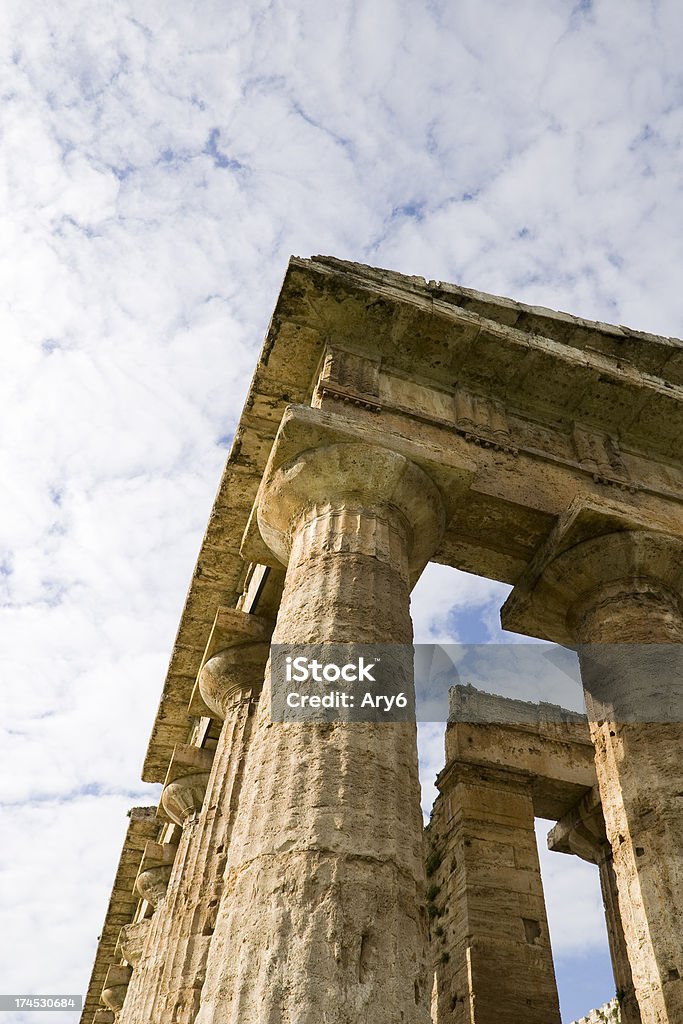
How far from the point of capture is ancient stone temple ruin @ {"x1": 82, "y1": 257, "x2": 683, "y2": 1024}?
449 cm

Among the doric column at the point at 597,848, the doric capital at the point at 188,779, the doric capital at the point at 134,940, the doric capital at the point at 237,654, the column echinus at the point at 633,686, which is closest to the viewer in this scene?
the column echinus at the point at 633,686

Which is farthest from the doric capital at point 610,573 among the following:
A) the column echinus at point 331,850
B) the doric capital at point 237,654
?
the doric capital at point 237,654

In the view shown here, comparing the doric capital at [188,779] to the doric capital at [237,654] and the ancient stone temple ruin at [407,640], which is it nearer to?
the ancient stone temple ruin at [407,640]

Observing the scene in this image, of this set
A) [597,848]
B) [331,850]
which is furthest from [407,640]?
[597,848]

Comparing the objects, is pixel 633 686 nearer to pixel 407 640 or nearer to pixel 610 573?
pixel 610 573

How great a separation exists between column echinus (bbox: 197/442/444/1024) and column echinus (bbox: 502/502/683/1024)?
2232 millimetres

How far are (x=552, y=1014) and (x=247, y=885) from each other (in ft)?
25.3

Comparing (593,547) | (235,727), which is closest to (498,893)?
(235,727)

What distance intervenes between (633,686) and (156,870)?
10270 millimetres

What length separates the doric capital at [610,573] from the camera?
7.73 metres

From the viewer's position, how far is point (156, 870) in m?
14.2

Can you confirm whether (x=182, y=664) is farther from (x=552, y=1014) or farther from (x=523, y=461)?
(x=552, y=1014)

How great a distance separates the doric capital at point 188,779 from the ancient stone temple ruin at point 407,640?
0.14 ft

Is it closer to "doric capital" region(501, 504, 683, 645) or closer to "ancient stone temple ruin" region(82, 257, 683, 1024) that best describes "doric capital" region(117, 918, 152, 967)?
"ancient stone temple ruin" region(82, 257, 683, 1024)
